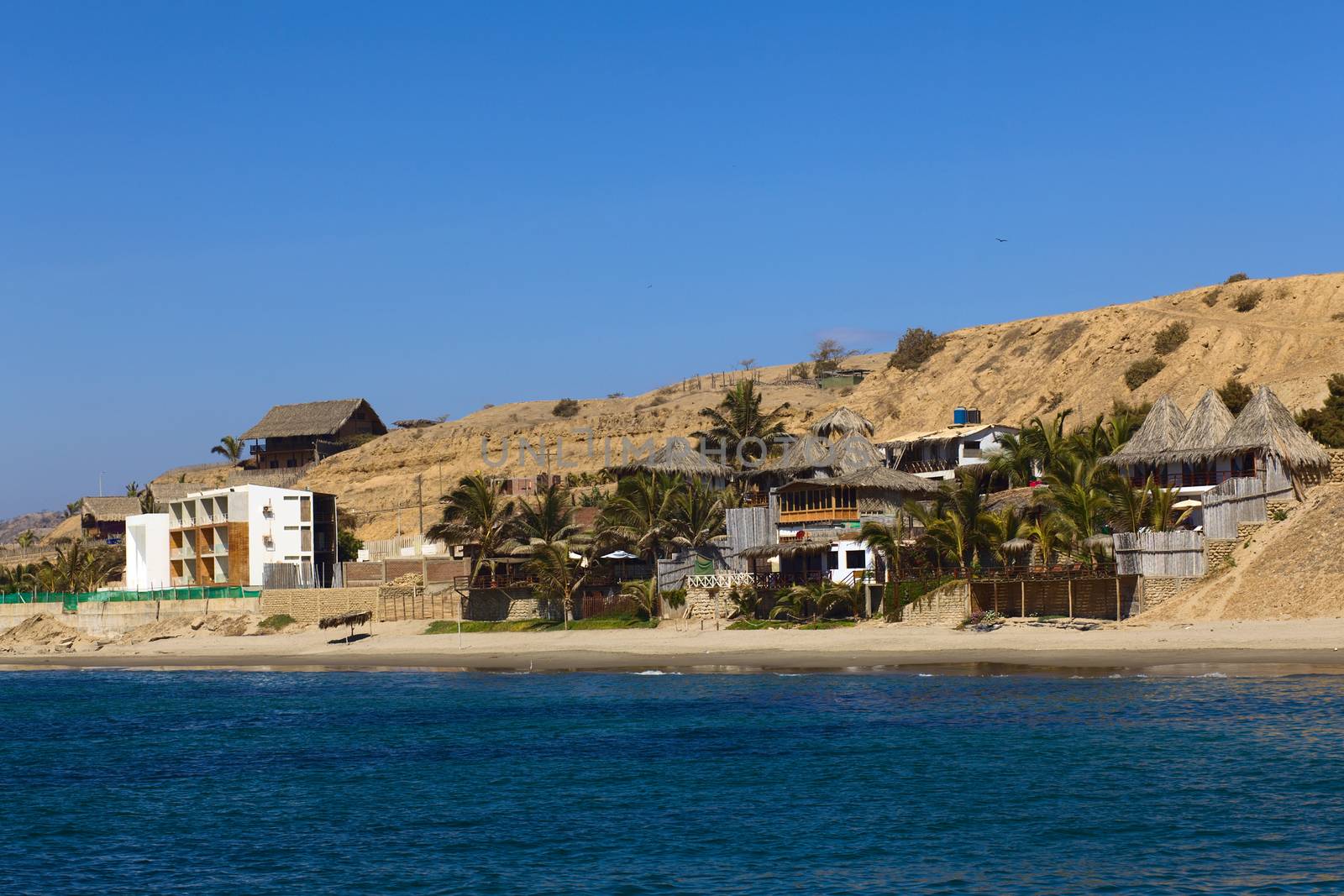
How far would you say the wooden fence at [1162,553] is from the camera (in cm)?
4619

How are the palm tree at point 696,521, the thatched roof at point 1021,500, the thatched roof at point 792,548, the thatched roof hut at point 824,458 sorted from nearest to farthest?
the thatched roof at point 1021,500 → the thatched roof at point 792,548 → the palm tree at point 696,521 → the thatched roof hut at point 824,458

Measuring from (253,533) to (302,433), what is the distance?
144ft

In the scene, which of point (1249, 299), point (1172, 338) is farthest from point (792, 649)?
point (1249, 299)

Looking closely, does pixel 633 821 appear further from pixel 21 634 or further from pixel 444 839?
pixel 21 634

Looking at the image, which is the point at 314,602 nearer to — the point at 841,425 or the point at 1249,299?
the point at 841,425

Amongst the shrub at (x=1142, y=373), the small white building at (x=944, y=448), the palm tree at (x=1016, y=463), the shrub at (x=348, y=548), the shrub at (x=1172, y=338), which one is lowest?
the shrub at (x=348, y=548)

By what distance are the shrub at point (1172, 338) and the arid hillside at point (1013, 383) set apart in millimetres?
326

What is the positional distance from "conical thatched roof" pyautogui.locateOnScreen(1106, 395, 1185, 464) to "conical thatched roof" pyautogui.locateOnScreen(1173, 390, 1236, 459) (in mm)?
424

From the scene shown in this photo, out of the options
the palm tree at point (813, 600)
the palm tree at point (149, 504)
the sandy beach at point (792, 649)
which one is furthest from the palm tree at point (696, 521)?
the palm tree at point (149, 504)

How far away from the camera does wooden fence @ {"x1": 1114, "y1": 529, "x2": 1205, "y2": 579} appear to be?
4619 centimetres

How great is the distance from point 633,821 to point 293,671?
33.7 meters

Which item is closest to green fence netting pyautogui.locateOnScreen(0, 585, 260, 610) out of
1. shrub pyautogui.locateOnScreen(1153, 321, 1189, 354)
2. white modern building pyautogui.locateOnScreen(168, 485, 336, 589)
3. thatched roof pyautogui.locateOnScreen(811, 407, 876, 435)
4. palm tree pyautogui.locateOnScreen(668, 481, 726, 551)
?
white modern building pyautogui.locateOnScreen(168, 485, 336, 589)

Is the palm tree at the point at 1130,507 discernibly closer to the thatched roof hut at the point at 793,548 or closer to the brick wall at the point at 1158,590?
the brick wall at the point at 1158,590

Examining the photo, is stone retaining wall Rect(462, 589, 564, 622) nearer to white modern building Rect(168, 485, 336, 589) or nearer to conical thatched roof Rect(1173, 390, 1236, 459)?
white modern building Rect(168, 485, 336, 589)
